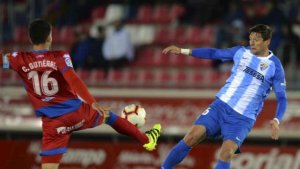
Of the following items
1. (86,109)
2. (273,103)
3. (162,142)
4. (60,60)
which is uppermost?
(60,60)

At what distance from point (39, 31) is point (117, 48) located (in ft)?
18.7

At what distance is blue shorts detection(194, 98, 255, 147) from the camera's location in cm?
818

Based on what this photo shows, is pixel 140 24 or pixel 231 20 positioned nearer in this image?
pixel 231 20

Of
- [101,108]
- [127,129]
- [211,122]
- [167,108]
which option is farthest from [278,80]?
[167,108]

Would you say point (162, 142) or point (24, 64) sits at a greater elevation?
point (24, 64)

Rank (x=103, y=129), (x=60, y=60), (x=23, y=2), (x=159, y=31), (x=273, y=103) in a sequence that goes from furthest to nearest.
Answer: (x=23, y=2) → (x=159, y=31) → (x=103, y=129) → (x=273, y=103) → (x=60, y=60)

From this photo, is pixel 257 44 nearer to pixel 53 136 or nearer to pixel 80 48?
pixel 53 136

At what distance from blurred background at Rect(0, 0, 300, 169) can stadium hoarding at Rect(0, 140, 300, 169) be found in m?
0.02

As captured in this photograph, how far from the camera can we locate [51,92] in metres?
8.00

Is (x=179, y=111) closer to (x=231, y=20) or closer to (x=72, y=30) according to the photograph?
(x=231, y=20)

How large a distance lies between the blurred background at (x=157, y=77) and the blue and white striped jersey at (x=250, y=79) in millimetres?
3718

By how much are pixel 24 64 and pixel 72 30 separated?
724cm

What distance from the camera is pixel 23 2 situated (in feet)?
53.4

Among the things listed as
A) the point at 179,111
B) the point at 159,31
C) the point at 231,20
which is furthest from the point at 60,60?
the point at 159,31
